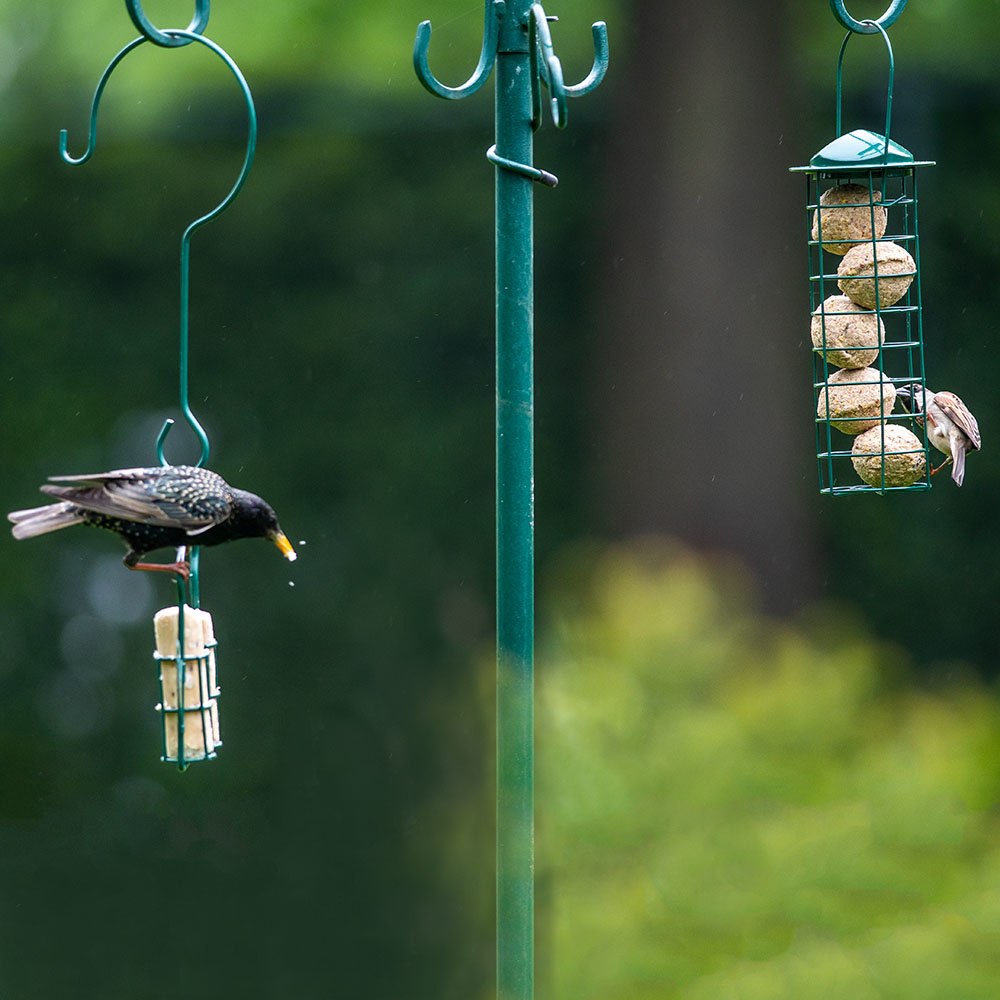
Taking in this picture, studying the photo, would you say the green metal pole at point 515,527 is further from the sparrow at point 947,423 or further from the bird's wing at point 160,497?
the sparrow at point 947,423

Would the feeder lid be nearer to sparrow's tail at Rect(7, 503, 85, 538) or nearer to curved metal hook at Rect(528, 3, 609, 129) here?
curved metal hook at Rect(528, 3, 609, 129)

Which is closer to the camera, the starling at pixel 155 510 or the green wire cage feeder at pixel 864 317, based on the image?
the starling at pixel 155 510

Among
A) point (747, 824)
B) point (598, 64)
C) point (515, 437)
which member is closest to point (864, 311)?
point (598, 64)

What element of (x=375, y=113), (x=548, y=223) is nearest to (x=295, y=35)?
(x=375, y=113)

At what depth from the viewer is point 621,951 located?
11.5 feet

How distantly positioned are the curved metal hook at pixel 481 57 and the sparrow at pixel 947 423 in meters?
1.25

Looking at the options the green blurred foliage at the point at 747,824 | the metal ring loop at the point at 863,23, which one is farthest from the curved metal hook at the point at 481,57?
the green blurred foliage at the point at 747,824

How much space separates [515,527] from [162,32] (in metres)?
0.92

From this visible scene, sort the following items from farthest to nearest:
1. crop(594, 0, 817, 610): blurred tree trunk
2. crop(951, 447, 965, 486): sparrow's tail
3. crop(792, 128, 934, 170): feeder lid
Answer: crop(594, 0, 817, 610): blurred tree trunk
crop(951, 447, 965, 486): sparrow's tail
crop(792, 128, 934, 170): feeder lid

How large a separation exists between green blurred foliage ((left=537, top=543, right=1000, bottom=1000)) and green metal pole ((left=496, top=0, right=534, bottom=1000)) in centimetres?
135

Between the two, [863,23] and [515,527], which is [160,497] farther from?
[863,23]

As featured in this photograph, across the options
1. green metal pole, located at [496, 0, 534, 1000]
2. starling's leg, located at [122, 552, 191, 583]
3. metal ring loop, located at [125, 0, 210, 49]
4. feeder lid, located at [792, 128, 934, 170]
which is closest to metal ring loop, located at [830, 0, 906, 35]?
feeder lid, located at [792, 128, 934, 170]

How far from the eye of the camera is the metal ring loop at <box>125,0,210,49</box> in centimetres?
220

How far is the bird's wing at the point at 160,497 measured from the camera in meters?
2.57
